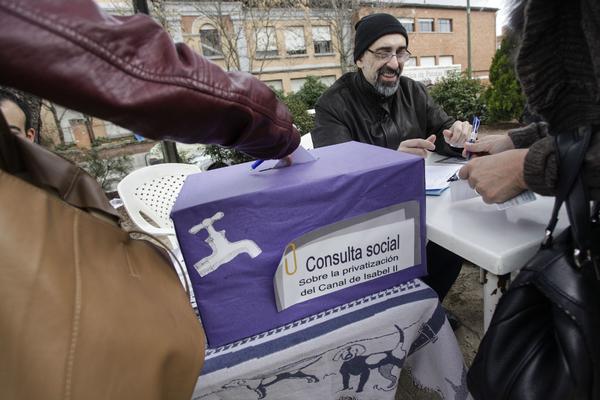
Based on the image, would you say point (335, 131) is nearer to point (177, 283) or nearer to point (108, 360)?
point (177, 283)

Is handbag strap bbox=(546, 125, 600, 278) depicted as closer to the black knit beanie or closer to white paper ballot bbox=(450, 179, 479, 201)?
white paper ballot bbox=(450, 179, 479, 201)

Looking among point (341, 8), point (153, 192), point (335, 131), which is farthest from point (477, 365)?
point (341, 8)

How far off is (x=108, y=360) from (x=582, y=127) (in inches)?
33.5

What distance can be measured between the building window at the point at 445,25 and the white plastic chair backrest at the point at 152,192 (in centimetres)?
2571

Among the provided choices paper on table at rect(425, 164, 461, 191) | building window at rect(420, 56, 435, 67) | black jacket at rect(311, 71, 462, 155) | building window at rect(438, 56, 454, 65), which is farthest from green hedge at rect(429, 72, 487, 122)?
building window at rect(438, 56, 454, 65)

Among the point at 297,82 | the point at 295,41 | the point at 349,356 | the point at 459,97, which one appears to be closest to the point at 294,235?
the point at 349,356

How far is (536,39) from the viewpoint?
0.62 m

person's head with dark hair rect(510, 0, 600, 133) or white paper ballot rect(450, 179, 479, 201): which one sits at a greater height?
person's head with dark hair rect(510, 0, 600, 133)

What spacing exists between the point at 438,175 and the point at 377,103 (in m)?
0.85

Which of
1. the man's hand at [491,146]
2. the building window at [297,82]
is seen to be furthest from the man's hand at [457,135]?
the building window at [297,82]

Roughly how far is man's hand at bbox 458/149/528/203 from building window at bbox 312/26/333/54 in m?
18.3

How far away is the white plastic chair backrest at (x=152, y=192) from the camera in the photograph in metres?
1.85

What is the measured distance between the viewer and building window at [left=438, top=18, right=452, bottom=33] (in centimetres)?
2258

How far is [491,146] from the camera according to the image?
1.06 metres
